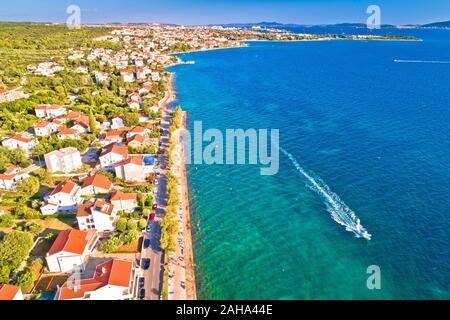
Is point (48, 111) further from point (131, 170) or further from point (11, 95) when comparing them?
point (131, 170)

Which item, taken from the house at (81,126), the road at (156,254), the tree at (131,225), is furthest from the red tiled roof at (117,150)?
the tree at (131,225)

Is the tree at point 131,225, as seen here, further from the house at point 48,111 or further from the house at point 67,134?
the house at point 48,111

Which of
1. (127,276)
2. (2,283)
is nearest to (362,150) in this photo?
(127,276)

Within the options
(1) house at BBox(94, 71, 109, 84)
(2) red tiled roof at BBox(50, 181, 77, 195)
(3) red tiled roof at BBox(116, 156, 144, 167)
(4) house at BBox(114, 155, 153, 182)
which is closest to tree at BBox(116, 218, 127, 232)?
(2) red tiled roof at BBox(50, 181, 77, 195)

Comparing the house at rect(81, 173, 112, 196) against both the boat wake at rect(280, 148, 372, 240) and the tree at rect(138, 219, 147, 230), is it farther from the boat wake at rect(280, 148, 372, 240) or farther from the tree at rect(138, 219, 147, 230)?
the boat wake at rect(280, 148, 372, 240)

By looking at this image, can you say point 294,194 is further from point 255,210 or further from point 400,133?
point 400,133
